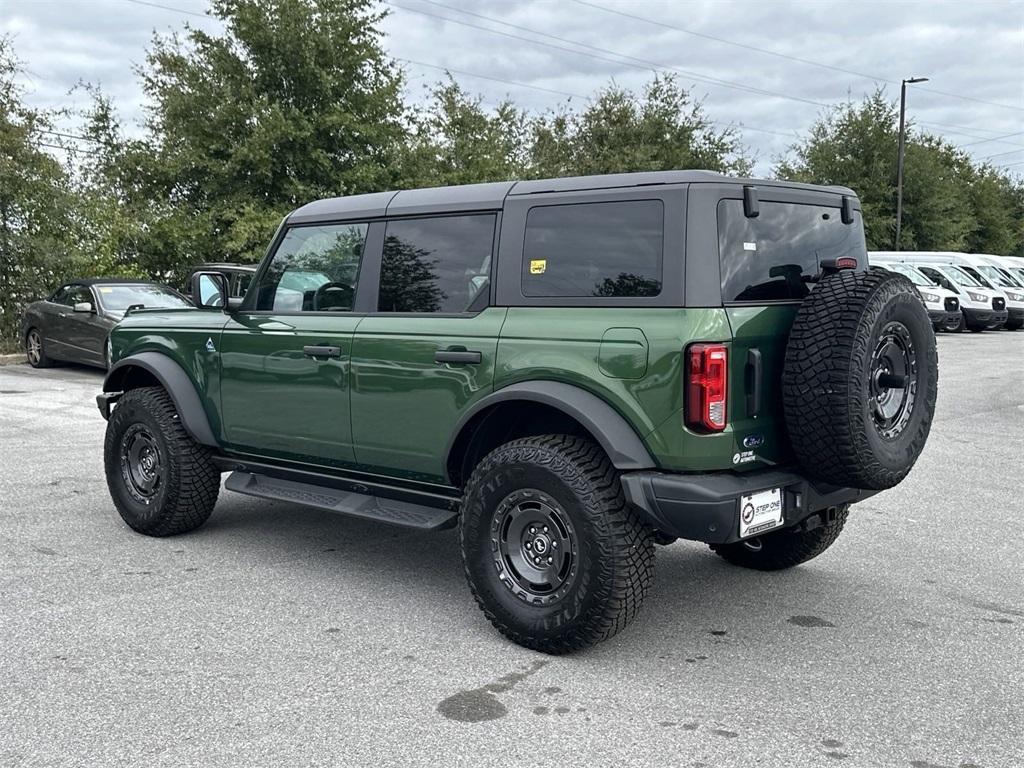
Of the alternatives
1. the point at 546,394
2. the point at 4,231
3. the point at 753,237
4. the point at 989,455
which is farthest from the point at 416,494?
the point at 4,231

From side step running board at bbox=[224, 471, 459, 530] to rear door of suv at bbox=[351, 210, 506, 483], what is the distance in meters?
0.17

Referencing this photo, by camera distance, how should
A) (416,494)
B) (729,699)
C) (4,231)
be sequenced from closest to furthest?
(729,699) → (416,494) → (4,231)

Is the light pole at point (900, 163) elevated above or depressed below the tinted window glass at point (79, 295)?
above

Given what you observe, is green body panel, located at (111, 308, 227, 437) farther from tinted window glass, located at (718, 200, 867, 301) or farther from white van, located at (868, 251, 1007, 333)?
white van, located at (868, 251, 1007, 333)

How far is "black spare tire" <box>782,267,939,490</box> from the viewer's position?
395 centimetres

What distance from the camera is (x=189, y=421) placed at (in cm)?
576

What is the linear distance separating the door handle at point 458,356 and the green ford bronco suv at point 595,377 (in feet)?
0.03

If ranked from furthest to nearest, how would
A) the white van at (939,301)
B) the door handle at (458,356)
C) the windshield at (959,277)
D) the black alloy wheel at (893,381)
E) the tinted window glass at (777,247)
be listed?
the windshield at (959,277) → the white van at (939,301) → the door handle at (458,356) → the black alloy wheel at (893,381) → the tinted window glass at (777,247)

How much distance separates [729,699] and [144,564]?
3.20 m

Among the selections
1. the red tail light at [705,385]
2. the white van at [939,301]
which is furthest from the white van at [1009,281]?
the red tail light at [705,385]

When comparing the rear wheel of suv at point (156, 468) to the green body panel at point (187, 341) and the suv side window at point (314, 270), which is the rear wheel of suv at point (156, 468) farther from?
the suv side window at point (314, 270)

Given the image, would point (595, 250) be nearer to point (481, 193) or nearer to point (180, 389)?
point (481, 193)

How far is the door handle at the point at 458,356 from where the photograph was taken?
4479 millimetres

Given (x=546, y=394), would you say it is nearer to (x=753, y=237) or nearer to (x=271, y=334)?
(x=753, y=237)
